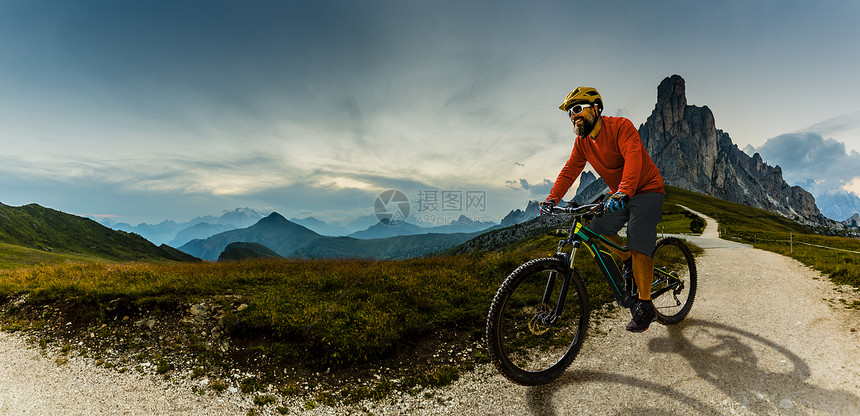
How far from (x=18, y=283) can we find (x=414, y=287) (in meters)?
10.0

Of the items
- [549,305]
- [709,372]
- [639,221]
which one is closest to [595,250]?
[639,221]

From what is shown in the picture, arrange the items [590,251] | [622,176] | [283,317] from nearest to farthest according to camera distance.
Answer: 1. [622,176]
2. [590,251]
3. [283,317]

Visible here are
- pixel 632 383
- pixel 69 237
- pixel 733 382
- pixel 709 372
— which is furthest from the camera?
pixel 69 237

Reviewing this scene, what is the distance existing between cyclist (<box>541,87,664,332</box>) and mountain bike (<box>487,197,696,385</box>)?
232 mm

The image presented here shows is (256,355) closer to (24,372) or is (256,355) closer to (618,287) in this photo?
(24,372)

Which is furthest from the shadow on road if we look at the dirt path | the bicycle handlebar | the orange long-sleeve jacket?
the orange long-sleeve jacket

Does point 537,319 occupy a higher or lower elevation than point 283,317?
higher

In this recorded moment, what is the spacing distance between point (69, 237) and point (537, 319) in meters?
226

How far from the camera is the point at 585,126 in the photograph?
16.2 feet

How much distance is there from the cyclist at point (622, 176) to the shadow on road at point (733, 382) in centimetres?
90

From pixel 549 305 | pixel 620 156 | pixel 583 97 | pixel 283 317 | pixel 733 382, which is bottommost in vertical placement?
pixel 733 382

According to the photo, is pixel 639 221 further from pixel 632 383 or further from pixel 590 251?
pixel 632 383

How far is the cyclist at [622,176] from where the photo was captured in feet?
15.8

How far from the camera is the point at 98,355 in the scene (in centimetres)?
548
